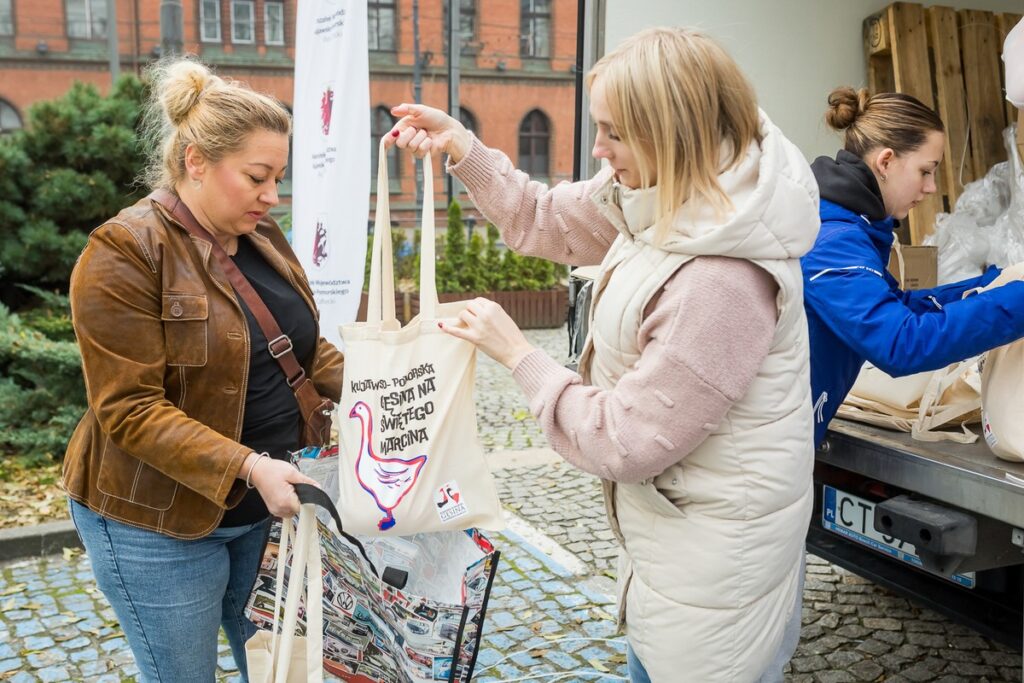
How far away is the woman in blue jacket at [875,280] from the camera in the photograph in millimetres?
2061

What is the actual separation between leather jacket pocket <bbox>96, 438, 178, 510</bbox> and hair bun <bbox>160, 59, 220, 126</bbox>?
76 cm

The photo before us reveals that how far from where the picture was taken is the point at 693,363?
1510 mm

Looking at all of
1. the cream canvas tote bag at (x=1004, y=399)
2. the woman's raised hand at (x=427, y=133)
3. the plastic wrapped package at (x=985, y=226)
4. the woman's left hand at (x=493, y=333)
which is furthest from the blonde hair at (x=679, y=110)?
the plastic wrapped package at (x=985, y=226)

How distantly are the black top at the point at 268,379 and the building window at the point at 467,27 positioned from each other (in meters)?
33.9

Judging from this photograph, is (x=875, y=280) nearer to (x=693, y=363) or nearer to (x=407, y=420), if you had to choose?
(x=693, y=363)

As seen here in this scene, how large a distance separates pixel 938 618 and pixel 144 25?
114ft

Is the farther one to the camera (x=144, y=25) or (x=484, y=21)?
(x=484, y=21)

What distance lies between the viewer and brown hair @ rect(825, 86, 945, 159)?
7.70 ft

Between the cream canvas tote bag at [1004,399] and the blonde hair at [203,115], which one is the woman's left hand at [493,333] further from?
the cream canvas tote bag at [1004,399]

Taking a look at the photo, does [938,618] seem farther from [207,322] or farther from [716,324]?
[207,322]

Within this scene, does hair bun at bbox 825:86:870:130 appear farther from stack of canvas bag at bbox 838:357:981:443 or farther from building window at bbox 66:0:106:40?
building window at bbox 66:0:106:40

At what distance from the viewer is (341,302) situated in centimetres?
543

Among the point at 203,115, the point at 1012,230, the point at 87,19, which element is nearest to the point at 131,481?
the point at 203,115

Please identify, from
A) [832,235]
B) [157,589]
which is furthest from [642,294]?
[157,589]
